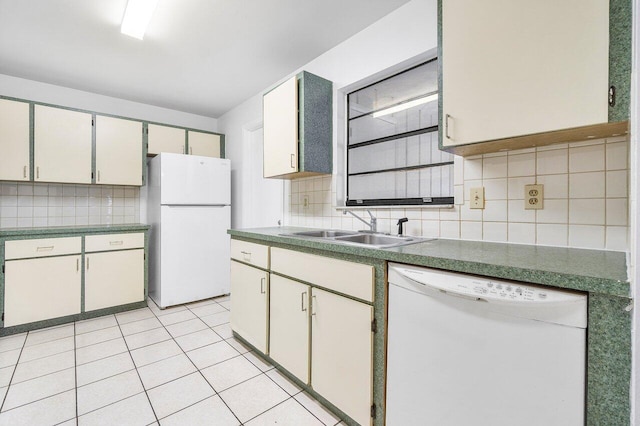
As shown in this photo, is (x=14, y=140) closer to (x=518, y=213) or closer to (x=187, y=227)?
(x=187, y=227)

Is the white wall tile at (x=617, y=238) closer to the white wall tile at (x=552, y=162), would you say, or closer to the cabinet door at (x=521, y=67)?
the white wall tile at (x=552, y=162)

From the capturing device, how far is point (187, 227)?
10.6 feet

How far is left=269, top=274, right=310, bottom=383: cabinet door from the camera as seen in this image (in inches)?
66.3

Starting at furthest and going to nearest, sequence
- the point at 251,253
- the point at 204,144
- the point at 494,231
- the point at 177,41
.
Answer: the point at 204,144
the point at 177,41
the point at 251,253
the point at 494,231

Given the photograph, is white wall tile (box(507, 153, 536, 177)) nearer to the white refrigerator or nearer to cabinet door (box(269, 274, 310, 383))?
cabinet door (box(269, 274, 310, 383))

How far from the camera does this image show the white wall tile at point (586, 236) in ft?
4.01

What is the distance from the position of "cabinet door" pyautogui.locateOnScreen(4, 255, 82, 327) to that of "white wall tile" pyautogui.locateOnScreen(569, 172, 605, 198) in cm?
381

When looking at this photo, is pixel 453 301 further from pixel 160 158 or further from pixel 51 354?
pixel 160 158

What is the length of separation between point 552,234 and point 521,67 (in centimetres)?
76

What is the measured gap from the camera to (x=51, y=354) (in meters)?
2.17

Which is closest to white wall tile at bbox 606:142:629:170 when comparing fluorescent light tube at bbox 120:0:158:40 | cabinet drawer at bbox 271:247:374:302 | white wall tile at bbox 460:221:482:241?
white wall tile at bbox 460:221:482:241

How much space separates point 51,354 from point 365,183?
273 cm

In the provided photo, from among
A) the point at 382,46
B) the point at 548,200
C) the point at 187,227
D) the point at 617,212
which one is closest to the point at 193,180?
the point at 187,227

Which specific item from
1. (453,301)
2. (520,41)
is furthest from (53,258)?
(520,41)
